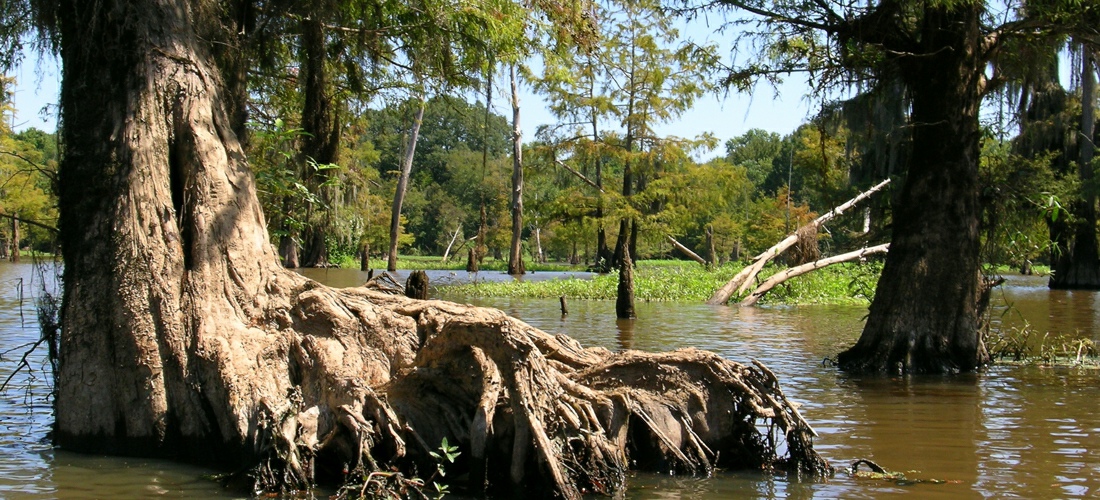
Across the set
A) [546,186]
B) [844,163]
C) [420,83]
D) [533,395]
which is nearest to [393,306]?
[533,395]

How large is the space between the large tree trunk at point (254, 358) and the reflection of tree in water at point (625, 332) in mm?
7068

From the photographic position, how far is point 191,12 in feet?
27.1

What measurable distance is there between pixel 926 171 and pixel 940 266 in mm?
1248

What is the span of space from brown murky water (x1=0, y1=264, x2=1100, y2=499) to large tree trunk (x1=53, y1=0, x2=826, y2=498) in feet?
1.23

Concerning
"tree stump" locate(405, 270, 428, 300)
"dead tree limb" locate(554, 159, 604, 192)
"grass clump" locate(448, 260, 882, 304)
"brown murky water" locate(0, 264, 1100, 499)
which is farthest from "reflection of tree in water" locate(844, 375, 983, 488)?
"dead tree limb" locate(554, 159, 604, 192)

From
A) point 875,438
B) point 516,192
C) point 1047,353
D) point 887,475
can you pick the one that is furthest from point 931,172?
point 516,192

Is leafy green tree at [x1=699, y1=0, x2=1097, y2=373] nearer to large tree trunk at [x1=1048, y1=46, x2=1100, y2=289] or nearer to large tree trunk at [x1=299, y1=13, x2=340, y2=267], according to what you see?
large tree trunk at [x1=299, y1=13, x2=340, y2=267]

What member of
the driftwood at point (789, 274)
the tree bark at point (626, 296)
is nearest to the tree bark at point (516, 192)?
the driftwood at point (789, 274)

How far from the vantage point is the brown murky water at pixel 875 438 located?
6664 millimetres

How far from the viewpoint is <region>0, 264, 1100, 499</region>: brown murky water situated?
666 centimetres

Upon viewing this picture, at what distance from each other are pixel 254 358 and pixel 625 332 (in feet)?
35.0

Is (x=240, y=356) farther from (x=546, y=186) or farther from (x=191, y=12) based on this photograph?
(x=546, y=186)

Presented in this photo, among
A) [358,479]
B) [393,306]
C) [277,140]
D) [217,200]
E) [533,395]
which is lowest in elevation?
[358,479]

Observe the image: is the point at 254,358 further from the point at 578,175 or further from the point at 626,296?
the point at 578,175
